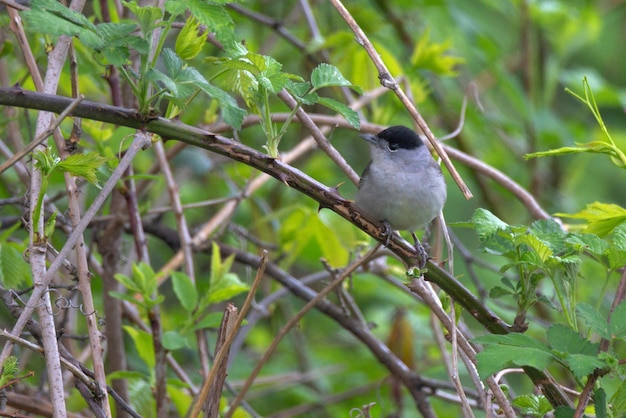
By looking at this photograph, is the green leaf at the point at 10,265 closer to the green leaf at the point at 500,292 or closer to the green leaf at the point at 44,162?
the green leaf at the point at 44,162

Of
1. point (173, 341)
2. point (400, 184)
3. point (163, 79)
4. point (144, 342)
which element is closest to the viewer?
point (163, 79)

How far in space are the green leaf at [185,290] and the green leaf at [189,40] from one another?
1.02m

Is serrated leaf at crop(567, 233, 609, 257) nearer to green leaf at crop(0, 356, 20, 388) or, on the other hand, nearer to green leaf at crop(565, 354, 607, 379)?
green leaf at crop(565, 354, 607, 379)

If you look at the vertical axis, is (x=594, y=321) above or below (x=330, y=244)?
above

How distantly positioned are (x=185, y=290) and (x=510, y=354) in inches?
57.3

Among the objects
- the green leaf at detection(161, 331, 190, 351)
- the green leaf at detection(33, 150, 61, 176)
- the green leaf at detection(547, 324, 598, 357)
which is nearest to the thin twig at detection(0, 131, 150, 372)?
the green leaf at detection(33, 150, 61, 176)

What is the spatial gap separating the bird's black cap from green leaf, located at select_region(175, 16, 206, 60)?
1495mm

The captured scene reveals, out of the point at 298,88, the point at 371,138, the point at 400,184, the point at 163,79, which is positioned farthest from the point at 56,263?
the point at 371,138

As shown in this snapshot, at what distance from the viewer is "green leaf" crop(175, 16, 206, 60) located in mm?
2100

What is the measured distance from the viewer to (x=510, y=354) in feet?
5.81

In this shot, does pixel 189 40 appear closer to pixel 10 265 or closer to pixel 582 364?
pixel 10 265

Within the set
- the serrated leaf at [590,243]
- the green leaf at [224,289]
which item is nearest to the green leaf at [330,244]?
the green leaf at [224,289]

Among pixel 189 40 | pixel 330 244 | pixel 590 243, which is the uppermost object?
pixel 189 40

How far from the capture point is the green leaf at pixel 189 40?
2.10 m
